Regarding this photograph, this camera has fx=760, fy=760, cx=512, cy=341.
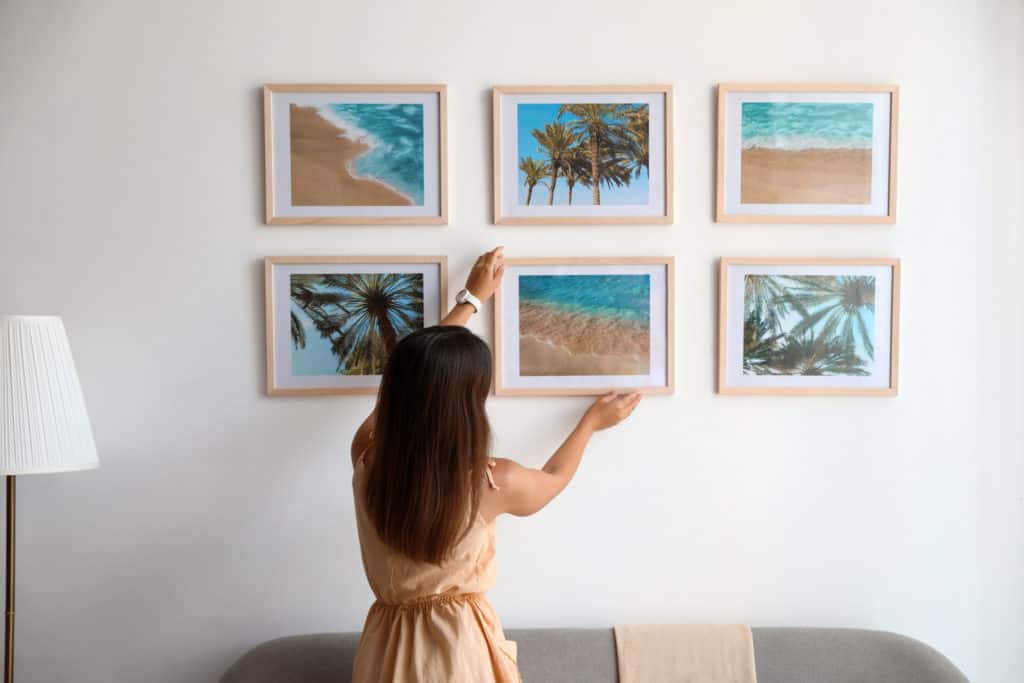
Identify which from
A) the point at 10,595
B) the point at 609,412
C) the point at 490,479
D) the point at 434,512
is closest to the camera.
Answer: the point at 434,512

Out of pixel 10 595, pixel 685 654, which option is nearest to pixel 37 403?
pixel 10 595

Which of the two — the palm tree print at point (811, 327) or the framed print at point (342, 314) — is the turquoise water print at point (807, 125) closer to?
the palm tree print at point (811, 327)

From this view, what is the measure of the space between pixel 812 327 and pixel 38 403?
1.96 m

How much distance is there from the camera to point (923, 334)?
2.09 metres

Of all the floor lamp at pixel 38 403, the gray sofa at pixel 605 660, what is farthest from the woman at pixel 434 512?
the floor lamp at pixel 38 403

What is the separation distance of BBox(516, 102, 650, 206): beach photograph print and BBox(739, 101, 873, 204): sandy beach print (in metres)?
0.29

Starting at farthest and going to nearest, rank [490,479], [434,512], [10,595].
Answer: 1. [10,595]
2. [490,479]
3. [434,512]

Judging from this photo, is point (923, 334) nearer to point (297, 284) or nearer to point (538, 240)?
point (538, 240)

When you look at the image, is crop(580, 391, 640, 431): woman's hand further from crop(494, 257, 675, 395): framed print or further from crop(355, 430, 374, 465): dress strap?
crop(355, 430, 374, 465): dress strap

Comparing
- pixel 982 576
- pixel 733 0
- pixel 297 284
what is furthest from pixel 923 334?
pixel 297 284

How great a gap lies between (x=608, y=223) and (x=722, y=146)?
1.21 feet

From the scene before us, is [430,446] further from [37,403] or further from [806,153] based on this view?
[806,153]

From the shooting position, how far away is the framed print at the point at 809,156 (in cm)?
205

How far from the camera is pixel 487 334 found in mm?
2062
